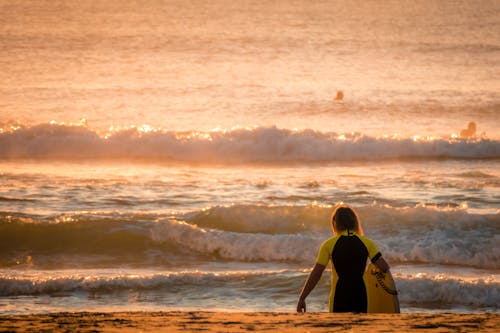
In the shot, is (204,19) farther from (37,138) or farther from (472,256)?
(472,256)

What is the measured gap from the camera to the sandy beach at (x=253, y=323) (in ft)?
26.5

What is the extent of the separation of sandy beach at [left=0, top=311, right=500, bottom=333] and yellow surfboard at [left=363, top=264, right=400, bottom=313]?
16cm

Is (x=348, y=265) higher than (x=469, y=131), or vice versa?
(x=469, y=131)

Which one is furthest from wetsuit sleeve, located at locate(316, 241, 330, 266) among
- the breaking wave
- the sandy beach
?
the breaking wave

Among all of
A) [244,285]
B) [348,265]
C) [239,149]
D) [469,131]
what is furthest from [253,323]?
[469,131]

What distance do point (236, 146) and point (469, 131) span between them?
6.37 meters

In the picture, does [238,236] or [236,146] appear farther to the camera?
[236,146]

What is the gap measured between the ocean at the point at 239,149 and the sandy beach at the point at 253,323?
9.97 feet

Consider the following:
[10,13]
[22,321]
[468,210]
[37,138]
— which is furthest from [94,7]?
[22,321]

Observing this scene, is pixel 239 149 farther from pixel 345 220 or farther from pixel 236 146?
pixel 345 220

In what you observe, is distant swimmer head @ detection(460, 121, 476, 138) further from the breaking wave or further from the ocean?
the breaking wave

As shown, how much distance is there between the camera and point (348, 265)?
866 cm

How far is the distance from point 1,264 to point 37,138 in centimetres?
1148

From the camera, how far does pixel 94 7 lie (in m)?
47.9
